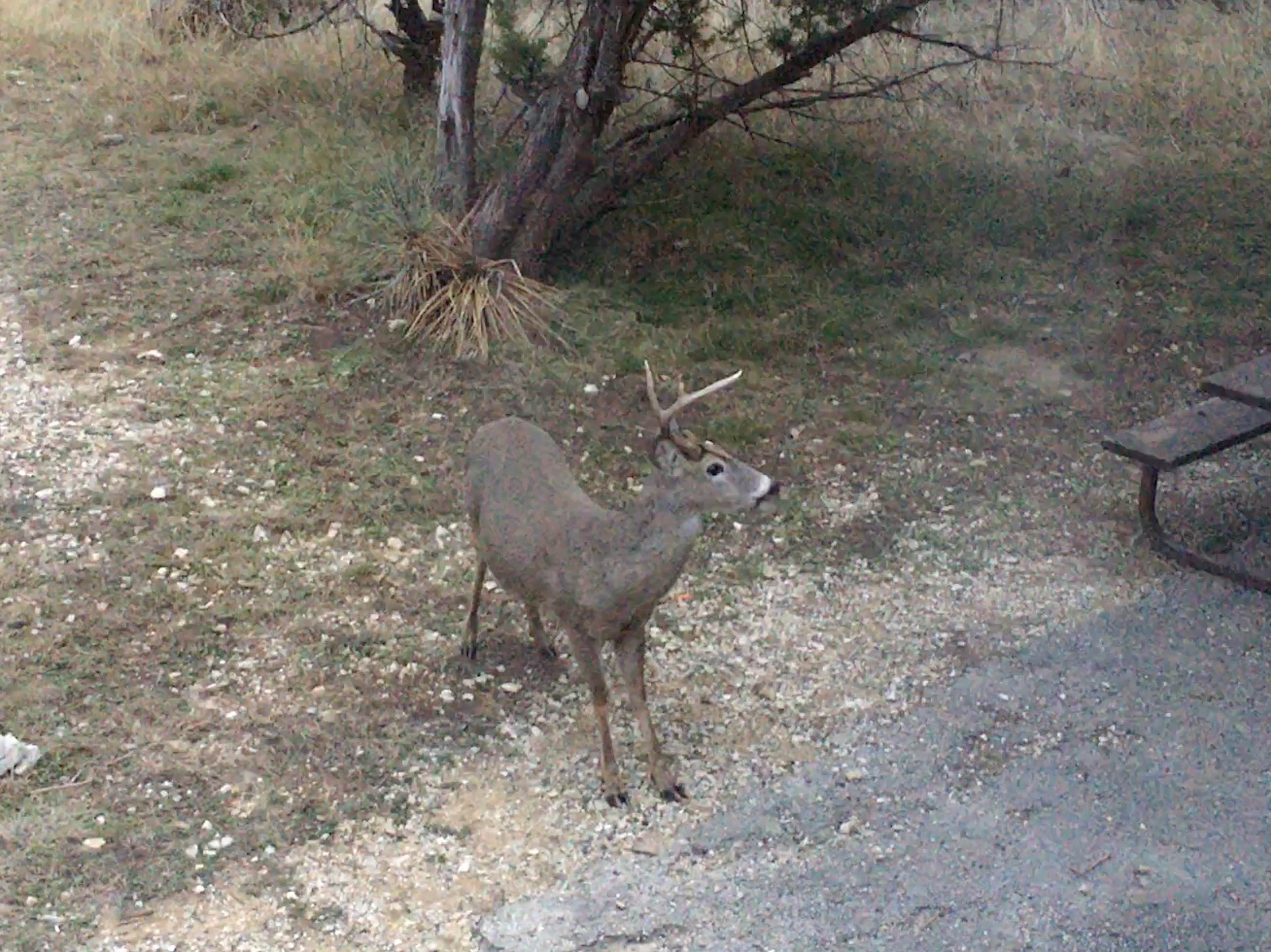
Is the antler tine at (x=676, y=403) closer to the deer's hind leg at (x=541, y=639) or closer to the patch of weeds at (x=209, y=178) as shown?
the deer's hind leg at (x=541, y=639)

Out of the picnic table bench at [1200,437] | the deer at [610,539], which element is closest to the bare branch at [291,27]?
the deer at [610,539]

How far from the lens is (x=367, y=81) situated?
1038 centimetres

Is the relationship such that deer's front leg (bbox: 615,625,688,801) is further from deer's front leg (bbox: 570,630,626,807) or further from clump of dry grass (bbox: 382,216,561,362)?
clump of dry grass (bbox: 382,216,561,362)

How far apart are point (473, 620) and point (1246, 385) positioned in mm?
3054

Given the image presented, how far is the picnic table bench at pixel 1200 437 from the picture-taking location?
585 cm

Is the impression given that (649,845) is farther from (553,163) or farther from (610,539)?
(553,163)

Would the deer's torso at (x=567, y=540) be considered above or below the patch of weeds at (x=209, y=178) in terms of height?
below

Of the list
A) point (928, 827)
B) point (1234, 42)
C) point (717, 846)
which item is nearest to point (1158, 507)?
point (928, 827)

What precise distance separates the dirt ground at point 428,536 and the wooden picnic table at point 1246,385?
70cm

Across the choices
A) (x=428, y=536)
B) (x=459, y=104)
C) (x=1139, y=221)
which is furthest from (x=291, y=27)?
(x=428, y=536)

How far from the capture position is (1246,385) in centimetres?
586

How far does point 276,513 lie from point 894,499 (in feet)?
8.40

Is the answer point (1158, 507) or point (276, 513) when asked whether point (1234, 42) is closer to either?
point (1158, 507)

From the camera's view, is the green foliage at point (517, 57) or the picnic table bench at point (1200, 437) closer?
the picnic table bench at point (1200, 437)
